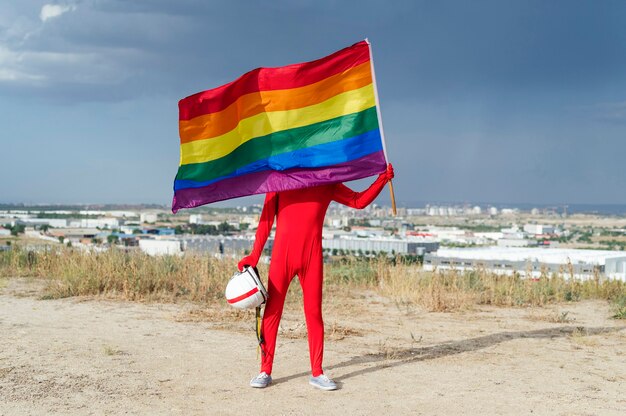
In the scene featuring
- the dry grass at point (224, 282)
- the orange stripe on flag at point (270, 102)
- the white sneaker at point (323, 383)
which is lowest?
the white sneaker at point (323, 383)

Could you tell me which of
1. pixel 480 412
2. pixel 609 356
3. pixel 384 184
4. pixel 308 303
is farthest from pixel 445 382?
pixel 609 356

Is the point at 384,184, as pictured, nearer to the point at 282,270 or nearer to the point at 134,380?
the point at 282,270

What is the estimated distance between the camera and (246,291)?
6348 millimetres

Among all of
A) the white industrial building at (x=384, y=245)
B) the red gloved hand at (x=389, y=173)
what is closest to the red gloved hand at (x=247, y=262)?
the red gloved hand at (x=389, y=173)

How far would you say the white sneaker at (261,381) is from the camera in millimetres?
6539

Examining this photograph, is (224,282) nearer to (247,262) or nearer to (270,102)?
(270,102)

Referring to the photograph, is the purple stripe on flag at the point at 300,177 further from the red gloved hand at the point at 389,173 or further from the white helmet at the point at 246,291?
the white helmet at the point at 246,291

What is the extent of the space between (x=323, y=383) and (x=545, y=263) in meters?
14.2

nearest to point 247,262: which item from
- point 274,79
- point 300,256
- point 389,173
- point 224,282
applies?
point 300,256

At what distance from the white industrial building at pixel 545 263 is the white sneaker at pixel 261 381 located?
885cm

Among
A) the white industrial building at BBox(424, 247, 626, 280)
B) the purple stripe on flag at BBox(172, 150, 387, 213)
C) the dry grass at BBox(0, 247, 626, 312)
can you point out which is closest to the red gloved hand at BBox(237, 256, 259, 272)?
the purple stripe on flag at BBox(172, 150, 387, 213)

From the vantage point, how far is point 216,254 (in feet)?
51.0

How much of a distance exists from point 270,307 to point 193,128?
2.24 m

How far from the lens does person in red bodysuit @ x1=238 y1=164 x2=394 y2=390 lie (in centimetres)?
659
